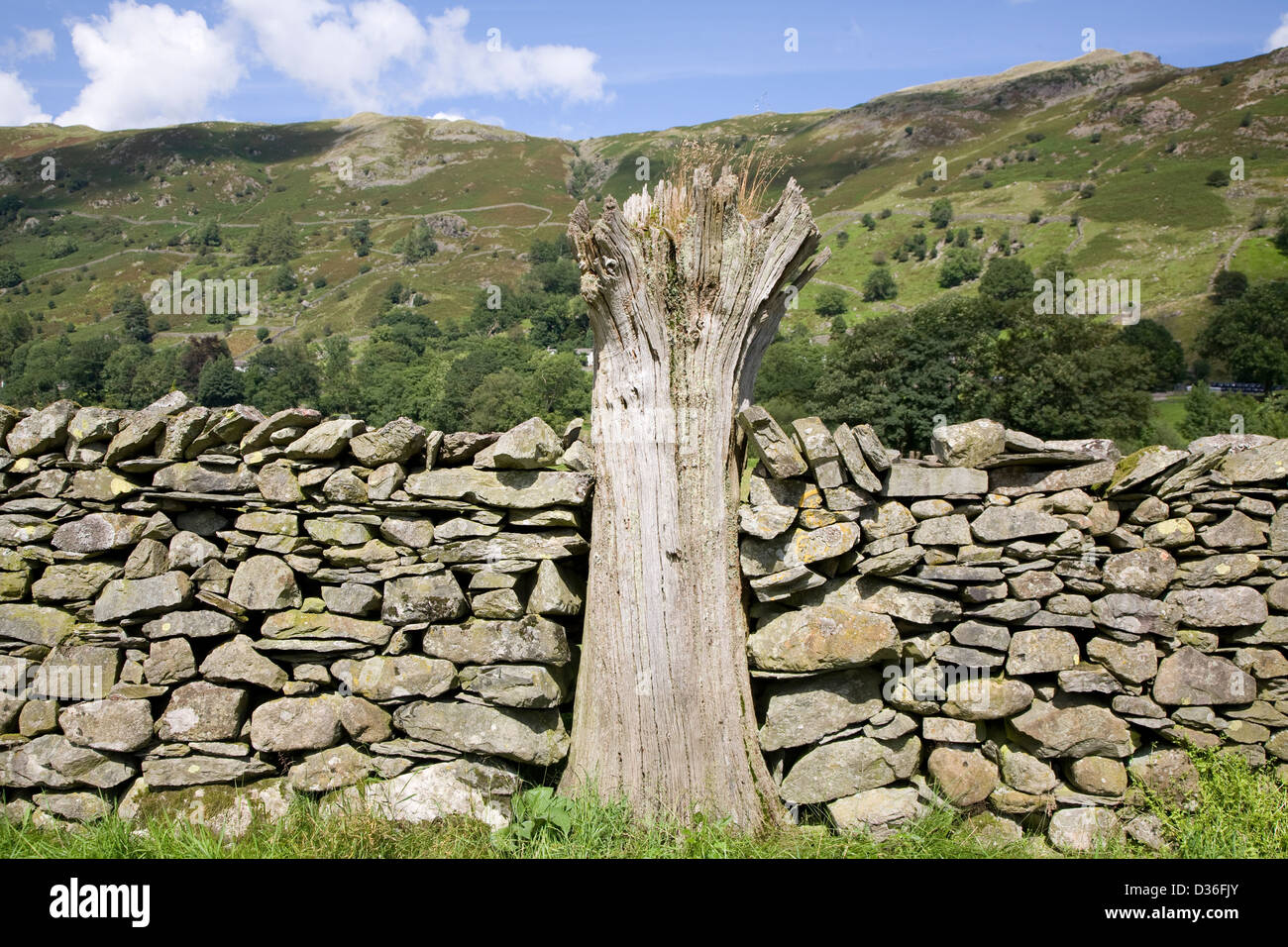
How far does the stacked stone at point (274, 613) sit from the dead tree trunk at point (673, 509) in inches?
16.1

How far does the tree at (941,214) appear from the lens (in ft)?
447

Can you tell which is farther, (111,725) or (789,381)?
(789,381)

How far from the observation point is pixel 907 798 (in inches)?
211

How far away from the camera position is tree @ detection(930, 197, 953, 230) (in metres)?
136

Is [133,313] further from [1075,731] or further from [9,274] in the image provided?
[1075,731]

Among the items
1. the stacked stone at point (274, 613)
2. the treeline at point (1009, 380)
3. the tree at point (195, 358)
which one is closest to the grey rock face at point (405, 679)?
the stacked stone at point (274, 613)

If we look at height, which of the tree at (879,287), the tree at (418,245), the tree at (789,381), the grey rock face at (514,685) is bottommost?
the grey rock face at (514,685)

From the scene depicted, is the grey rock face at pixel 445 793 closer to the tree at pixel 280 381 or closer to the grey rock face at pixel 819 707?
the grey rock face at pixel 819 707

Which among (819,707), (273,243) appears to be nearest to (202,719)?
(819,707)

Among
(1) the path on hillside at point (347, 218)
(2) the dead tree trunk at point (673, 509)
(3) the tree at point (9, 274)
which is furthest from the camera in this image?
(1) the path on hillside at point (347, 218)

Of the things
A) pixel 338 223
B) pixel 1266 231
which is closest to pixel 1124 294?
pixel 1266 231

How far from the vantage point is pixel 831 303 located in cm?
11306

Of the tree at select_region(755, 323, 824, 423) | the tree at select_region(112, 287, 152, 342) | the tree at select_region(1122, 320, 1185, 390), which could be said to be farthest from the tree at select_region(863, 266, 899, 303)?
the tree at select_region(112, 287, 152, 342)

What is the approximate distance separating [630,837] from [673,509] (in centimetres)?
215
